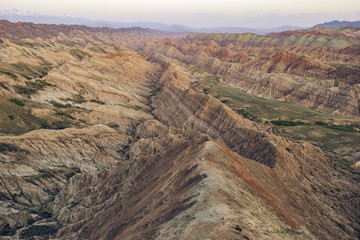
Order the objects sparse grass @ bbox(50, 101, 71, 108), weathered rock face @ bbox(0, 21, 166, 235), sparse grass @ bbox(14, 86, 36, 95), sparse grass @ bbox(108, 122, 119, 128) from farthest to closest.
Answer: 1. sparse grass @ bbox(50, 101, 71, 108)
2. sparse grass @ bbox(108, 122, 119, 128)
3. sparse grass @ bbox(14, 86, 36, 95)
4. weathered rock face @ bbox(0, 21, 166, 235)

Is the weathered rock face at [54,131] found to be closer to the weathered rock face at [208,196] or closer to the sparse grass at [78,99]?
the sparse grass at [78,99]

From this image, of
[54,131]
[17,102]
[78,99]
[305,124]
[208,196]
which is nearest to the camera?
[208,196]

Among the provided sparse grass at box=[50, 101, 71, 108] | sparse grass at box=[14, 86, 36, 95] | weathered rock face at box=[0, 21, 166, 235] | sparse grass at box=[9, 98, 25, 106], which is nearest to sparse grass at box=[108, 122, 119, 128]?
weathered rock face at box=[0, 21, 166, 235]

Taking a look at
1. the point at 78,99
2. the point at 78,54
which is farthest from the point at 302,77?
the point at 78,54

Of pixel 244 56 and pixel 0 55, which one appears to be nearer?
pixel 0 55

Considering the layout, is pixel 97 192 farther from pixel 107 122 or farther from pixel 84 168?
pixel 107 122

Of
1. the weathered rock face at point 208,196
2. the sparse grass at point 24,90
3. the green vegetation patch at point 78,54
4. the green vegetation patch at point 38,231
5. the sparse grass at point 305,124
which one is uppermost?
the green vegetation patch at point 78,54

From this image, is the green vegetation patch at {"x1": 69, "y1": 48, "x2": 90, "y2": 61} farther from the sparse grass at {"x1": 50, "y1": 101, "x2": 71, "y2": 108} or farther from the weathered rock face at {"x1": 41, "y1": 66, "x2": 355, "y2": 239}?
the weathered rock face at {"x1": 41, "y1": 66, "x2": 355, "y2": 239}

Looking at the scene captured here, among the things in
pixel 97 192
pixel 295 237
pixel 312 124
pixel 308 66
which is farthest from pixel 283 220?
pixel 308 66

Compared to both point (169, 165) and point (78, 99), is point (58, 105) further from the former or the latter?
point (169, 165)

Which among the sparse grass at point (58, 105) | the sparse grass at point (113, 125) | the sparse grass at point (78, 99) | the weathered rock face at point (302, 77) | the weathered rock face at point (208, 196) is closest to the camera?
the weathered rock face at point (208, 196)

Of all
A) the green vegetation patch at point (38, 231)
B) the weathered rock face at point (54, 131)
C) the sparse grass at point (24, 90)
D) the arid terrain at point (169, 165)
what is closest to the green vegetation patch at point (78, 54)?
the weathered rock face at point (54, 131)
